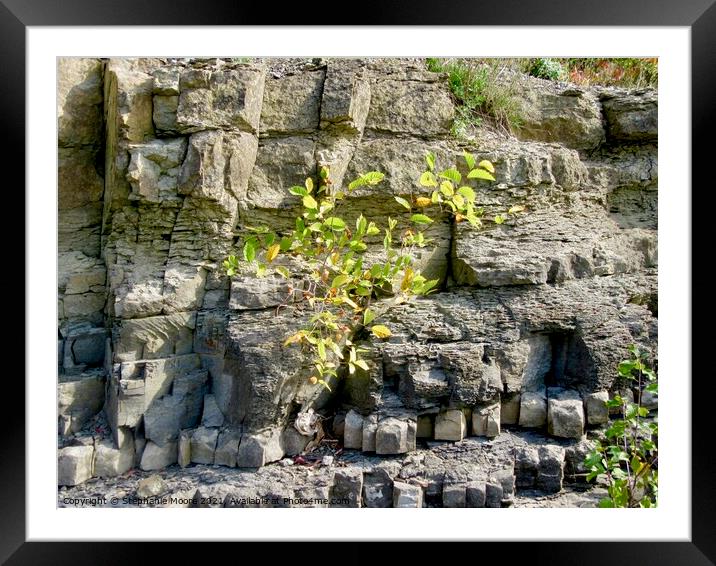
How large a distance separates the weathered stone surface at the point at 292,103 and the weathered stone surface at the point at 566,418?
2272 millimetres

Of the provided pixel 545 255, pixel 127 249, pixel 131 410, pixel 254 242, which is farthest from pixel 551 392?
pixel 127 249

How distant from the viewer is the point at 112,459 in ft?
10.1

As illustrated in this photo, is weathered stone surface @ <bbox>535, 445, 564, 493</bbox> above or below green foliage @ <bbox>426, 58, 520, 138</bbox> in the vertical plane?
below

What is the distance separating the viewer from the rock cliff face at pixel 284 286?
309 centimetres

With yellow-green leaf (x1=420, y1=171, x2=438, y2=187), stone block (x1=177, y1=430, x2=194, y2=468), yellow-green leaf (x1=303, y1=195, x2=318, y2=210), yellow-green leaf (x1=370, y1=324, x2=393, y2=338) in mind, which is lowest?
stone block (x1=177, y1=430, x2=194, y2=468)

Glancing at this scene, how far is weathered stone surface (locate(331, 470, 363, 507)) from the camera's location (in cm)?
294

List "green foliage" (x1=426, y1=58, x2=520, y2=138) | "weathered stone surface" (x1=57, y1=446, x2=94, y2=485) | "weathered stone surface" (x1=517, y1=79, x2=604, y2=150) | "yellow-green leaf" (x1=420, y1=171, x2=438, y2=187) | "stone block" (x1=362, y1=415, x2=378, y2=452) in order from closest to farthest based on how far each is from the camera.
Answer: "yellow-green leaf" (x1=420, y1=171, x2=438, y2=187) < "weathered stone surface" (x1=57, y1=446, x2=94, y2=485) < "stone block" (x1=362, y1=415, x2=378, y2=452) < "green foliage" (x1=426, y1=58, x2=520, y2=138) < "weathered stone surface" (x1=517, y1=79, x2=604, y2=150)

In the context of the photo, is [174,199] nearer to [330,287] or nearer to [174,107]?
[174,107]

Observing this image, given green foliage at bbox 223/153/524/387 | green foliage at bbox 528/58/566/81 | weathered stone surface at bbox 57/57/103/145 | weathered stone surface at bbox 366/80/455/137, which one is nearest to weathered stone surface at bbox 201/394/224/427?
green foliage at bbox 223/153/524/387

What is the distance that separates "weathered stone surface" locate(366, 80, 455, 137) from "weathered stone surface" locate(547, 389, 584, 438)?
6.09 ft

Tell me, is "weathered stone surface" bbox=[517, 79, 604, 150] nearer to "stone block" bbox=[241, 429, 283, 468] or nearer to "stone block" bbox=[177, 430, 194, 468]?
"stone block" bbox=[241, 429, 283, 468]

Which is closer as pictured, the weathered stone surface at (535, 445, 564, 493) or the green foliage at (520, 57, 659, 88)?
the weathered stone surface at (535, 445, 564, 493)
